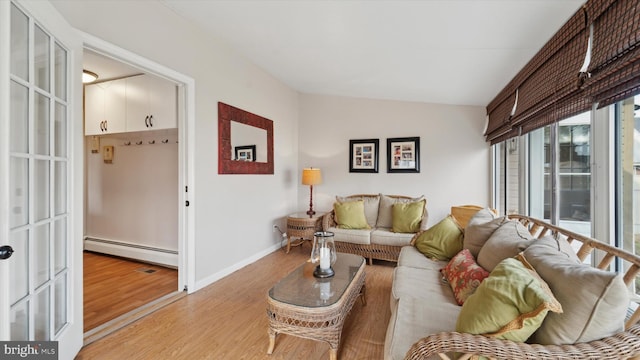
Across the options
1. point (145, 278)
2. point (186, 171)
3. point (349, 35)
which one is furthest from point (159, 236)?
point (349, 35)

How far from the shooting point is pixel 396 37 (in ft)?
7.66

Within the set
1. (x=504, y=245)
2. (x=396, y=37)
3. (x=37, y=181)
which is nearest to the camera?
(x=37, y=181)

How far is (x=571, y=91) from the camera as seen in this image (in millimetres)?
1730

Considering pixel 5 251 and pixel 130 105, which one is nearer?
pixel 5 251

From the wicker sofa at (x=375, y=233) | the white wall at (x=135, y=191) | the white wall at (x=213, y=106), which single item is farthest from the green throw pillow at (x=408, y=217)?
the white wall at (x=135, y=191)

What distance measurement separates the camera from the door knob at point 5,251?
1125mm

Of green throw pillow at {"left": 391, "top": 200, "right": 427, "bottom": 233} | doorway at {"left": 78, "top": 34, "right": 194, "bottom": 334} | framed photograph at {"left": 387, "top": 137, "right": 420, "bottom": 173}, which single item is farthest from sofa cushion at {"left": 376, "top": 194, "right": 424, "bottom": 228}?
doorway at {"left": 78, "top": 34, "right": 194, "bottom": 334}

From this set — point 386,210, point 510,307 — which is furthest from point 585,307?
point 386,210

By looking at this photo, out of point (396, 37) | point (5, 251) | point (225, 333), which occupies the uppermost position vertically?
point (396, 37)

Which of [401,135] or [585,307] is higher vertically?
[401,135]

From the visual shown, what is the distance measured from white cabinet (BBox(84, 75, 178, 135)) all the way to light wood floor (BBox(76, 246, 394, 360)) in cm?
189

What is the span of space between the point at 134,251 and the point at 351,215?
2.98 metres

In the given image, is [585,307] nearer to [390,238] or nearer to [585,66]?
[585,66]

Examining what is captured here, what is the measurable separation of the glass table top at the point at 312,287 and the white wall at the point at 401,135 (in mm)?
2369
